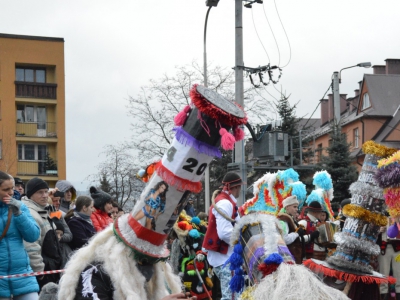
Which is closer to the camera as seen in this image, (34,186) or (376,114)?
(34,186)

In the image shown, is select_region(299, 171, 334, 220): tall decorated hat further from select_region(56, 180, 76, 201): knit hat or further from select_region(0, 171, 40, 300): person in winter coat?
select_region(0, 171, 40, 300): person in winter coat

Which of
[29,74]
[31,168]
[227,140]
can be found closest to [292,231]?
[227,140]

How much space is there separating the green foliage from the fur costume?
22.0 meters

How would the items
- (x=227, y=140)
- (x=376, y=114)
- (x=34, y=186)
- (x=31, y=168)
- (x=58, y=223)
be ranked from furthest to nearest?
(x=376, y=114) → (x=31, y=168) → (x=58, y=223) → (x=34, y=186) → (x=227, y=140)

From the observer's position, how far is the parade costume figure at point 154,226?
2984mm

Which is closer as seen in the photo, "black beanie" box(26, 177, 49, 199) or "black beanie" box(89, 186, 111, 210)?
"black beanie" box(26, 177, 49, 199)

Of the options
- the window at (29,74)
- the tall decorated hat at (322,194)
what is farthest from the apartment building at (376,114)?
the tall decorated hat at (322,194)

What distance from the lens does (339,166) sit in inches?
998

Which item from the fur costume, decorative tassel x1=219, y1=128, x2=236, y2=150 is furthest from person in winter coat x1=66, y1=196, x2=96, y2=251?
decorative tassel x1=219, y1=128, x2=236, y2=150

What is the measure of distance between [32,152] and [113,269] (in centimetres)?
3628

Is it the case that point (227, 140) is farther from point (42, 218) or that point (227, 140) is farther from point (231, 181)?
point (231, 181)

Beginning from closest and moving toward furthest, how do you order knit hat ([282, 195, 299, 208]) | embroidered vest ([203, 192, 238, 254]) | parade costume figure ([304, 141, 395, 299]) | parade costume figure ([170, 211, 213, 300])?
1. parade costume figure ([304, 141, 395, 299])
2. embroidered vest ([203, 192, 238, 254])
3. knit hat ([282, 195, 299, 208])
4. parade costume figure ([170, 211, 213, 300])

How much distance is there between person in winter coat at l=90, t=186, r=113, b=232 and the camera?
808 cm

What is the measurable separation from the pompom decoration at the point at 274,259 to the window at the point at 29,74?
35.8 meters
